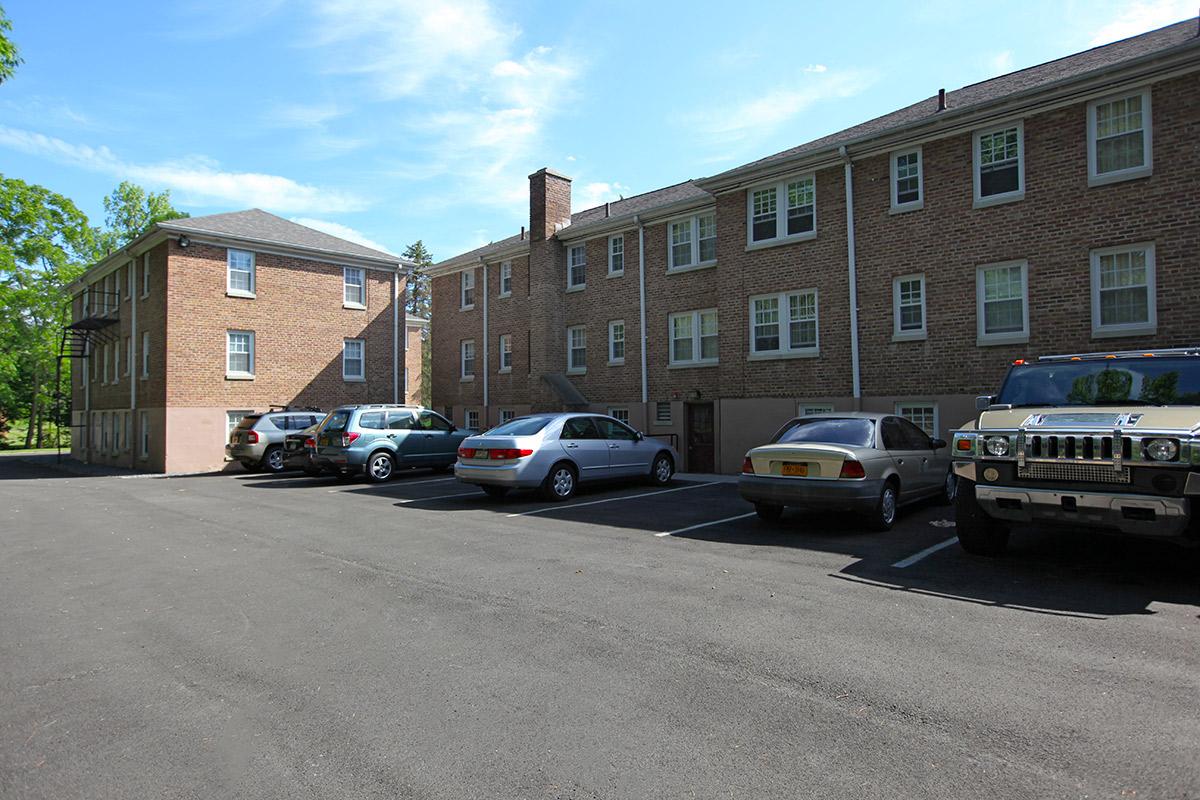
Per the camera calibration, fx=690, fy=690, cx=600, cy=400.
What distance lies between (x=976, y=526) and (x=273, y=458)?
18.8 metres

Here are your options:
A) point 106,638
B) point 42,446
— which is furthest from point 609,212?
point 42,446

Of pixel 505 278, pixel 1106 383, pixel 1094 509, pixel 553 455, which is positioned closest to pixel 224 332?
pixel 505 278

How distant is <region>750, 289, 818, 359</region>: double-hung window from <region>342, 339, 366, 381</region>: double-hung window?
16.7 meters

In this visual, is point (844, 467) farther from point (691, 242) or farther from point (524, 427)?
point (691, 242)

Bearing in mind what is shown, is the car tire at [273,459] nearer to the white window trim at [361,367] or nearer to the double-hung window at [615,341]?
the white window trim at [361,367]

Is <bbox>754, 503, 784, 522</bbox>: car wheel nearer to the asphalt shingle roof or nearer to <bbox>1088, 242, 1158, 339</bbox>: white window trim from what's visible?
<bbox>1088, 242, 1158, 339</bbox>: white window trim

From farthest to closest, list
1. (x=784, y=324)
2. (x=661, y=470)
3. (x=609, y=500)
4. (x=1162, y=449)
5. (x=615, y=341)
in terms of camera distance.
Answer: (x=615, y=341)
(x=784, y=324)
(x=661, y=470)
(x=609, y=500)
(x=1162, y=449)

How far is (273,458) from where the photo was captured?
20.2 m

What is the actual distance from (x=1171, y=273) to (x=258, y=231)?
87.1 feet

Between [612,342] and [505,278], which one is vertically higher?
[505,278]

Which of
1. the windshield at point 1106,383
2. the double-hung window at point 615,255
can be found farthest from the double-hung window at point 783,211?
the windshield at point 1106,383

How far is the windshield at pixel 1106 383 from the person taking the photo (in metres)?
6.62

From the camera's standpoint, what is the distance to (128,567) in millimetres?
7445

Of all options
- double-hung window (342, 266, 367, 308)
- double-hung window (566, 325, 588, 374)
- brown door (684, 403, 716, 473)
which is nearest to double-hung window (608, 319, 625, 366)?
double-hung window (566, 325, 588, 374)
